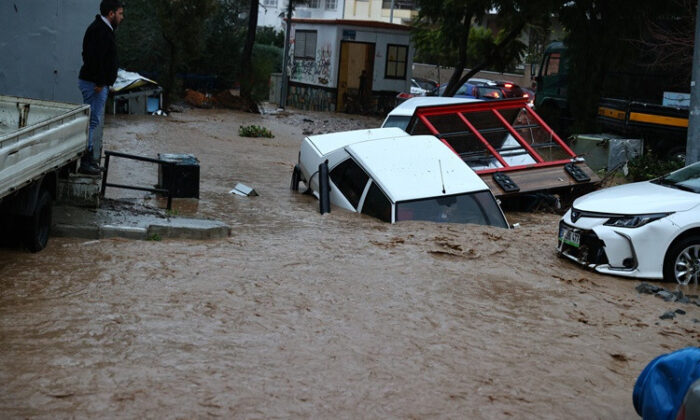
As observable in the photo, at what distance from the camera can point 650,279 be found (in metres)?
9.02

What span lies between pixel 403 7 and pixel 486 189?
173 ft

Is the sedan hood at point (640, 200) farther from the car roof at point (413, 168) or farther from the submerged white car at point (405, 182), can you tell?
the car roof at point (413, 168)

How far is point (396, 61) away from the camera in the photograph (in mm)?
37219

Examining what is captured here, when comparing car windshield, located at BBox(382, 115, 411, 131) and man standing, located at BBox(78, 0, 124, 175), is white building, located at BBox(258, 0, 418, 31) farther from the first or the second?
man standing, located at BBox(78, 0, 124, 175)

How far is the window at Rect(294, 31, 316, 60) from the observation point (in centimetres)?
3875

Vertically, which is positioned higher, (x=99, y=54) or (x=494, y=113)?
(x=99, y=54)

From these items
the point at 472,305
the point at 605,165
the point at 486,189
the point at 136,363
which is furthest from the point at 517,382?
the point at 605,165

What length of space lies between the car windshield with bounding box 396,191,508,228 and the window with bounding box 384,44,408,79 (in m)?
26.4

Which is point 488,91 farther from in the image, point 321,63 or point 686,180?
point 686,180

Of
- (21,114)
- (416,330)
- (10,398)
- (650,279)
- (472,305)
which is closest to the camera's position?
(10,398)

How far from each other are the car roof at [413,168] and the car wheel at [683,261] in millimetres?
2961

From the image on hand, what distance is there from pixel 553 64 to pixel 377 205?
17402 mm

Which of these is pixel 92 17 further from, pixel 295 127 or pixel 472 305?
pixel 295 127

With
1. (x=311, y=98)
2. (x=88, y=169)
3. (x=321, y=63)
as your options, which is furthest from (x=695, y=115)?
(x=311, y=98)
